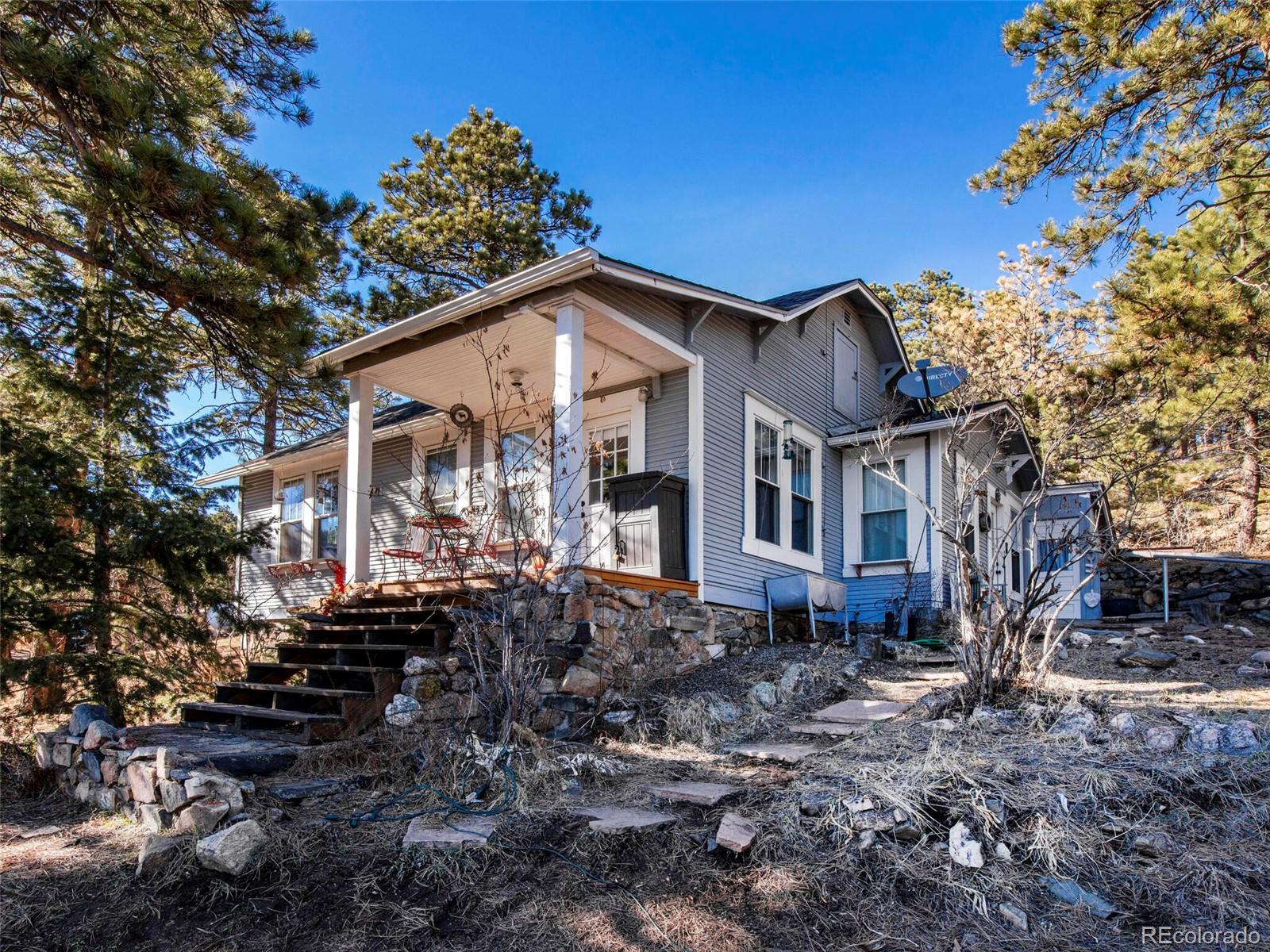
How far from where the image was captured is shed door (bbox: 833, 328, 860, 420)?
1148 centimetres

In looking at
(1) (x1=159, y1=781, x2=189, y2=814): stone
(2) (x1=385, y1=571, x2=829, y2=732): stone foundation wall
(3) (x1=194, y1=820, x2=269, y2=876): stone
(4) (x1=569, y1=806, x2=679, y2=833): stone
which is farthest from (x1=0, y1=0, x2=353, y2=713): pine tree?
(4) (x1=569, y1=806, x2=679, y2=833): stone

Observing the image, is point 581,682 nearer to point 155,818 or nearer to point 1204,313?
point 155,818

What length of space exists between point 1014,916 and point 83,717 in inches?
206

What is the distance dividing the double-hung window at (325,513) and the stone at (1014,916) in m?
11.0

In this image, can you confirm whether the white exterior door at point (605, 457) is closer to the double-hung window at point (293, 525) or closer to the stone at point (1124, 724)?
the stone at point (1124, 724)

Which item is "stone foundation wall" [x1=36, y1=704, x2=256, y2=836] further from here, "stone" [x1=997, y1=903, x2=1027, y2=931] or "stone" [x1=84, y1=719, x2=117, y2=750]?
"stone" [x1=997, y1=903, x2=1027, y2=931]

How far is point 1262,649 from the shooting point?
8.27 m

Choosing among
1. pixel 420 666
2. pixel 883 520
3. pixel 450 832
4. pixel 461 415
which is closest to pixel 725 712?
pixel 420 666

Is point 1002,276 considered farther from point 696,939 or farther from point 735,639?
point 696,939

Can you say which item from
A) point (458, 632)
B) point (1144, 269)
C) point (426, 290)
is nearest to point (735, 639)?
point (458, 632)

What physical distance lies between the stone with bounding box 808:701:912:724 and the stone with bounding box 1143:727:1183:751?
4.96ft

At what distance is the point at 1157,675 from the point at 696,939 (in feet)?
18.5

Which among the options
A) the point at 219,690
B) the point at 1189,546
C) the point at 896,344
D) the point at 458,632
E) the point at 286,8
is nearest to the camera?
the point at 458,632

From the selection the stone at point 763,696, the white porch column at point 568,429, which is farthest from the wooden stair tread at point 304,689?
the stone at point 763,696
